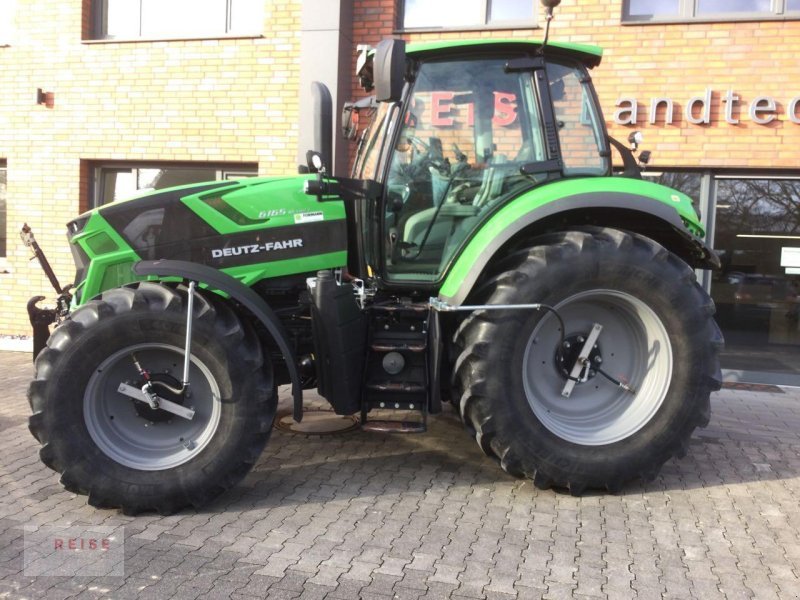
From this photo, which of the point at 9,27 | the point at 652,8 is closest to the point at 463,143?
the point at 652,8

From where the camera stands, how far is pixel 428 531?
10.3 feet

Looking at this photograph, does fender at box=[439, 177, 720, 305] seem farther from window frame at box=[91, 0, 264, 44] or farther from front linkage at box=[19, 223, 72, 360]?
window frame at box=[91, 0, 264, 44]

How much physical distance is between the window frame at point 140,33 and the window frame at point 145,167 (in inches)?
56.4

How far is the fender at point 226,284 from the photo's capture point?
3.29m

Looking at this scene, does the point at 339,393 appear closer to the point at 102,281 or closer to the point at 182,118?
the point at 102,281

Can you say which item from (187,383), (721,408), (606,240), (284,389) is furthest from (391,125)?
(721,408)

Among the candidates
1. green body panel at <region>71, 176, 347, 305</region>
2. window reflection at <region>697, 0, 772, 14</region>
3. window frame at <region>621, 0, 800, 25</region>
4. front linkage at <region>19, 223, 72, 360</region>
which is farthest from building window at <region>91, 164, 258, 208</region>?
window reflection at <region>697, 0, 772, 14</region>

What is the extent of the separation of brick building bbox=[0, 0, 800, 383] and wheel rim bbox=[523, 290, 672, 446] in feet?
11.8

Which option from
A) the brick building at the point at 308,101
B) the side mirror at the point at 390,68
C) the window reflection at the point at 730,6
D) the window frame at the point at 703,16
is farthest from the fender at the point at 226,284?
the window reflection at the point at 730,6

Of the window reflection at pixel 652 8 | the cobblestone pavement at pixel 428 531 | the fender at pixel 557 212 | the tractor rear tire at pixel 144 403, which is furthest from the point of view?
the window reflection at pixel 652 8

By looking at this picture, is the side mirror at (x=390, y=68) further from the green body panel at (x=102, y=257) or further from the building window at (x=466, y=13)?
the building window at (x=466, y=13)

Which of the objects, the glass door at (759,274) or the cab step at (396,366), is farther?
the glass door at (759,274)

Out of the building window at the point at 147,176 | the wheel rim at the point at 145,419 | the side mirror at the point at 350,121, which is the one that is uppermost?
the side mirror at the point at 350,121

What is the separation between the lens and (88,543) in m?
2.94
